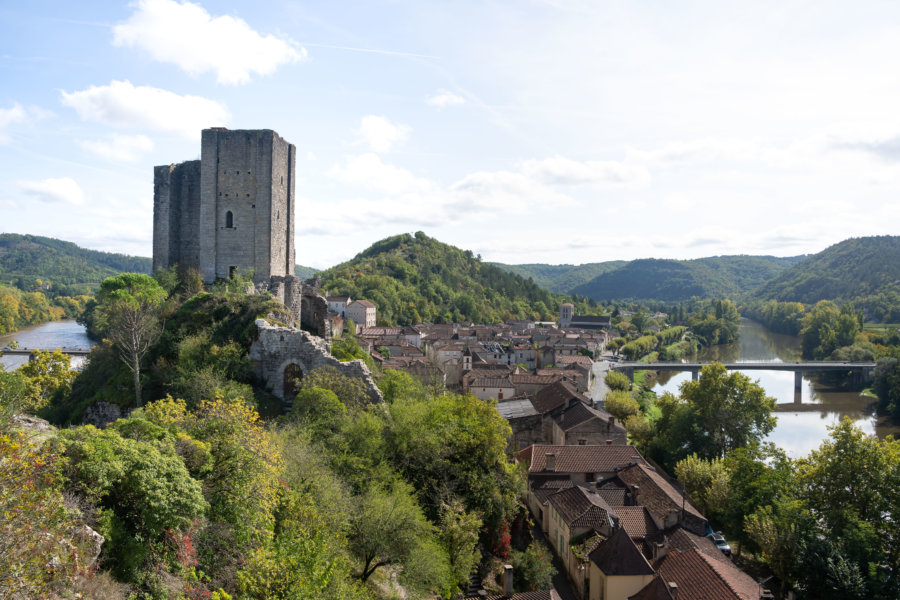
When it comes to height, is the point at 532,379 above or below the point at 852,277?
below

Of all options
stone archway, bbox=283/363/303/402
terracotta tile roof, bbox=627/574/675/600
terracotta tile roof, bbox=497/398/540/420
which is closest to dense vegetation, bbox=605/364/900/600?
terracotta tile roof, bbox=627/574/675/600

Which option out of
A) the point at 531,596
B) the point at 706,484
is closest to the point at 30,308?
the point at 531,596

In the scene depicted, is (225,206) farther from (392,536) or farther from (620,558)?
(620,558)

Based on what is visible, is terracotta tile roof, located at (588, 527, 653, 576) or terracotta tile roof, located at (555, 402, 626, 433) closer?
terracotta tile roof, located at (588, 527, 653, 576)

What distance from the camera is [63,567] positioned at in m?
7.45

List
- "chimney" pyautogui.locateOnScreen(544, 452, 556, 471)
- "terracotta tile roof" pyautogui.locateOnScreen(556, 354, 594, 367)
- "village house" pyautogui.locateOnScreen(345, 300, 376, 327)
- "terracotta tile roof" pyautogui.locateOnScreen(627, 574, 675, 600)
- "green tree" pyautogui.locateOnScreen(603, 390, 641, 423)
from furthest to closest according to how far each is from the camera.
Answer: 1. "village house" pyautogui.locateOnScreen(345, 300, 376, 327)
2. "terracotta tile roof" pyautogui.locateOnScreen(556, 354, 594, 367)
3. "green tree" pyautogui.locateOnScreen(603, 390, 641, 423)
4. "chimney" pyautogui.locateOnScreen(544, 452, 556, 471)
5. "terracotta tile roof" pyautogui.locateOnScreen(627, 574, 675, 600)

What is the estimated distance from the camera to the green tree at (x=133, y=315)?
19.2 meters

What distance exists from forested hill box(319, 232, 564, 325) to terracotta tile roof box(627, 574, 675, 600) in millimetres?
79508

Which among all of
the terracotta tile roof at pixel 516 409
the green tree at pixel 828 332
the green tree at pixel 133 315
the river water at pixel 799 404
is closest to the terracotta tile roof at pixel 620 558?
the green tree at pixel 133 315

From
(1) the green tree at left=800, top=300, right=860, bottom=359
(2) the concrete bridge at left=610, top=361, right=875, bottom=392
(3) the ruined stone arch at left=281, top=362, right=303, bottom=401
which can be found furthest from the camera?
(1) the green tree at left=800, top=300, right=860, bottom=359

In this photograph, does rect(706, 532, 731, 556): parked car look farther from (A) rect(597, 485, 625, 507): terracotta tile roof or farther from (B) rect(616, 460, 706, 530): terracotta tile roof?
(A) rect(597, 485, 625, 507): terracotta tile roof

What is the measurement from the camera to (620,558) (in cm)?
1958

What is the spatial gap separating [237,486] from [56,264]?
606 feet

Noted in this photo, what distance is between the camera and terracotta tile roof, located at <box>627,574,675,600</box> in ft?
57.4
